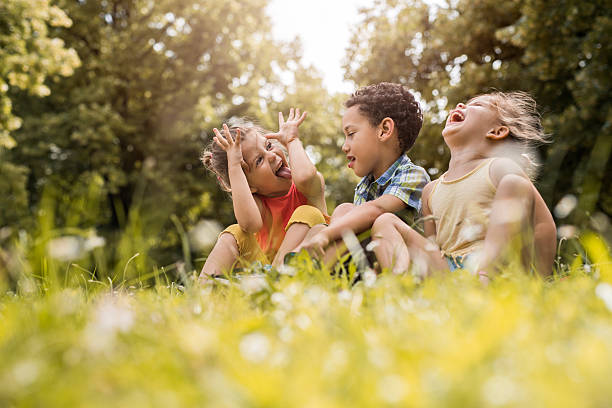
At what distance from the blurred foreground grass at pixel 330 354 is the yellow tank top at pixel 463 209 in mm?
1178

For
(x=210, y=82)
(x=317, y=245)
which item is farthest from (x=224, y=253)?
(x=210, y=82)

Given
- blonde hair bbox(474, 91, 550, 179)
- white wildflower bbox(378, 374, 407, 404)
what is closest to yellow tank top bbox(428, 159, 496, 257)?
blonde hair bbox(474, 91, 550, 179)

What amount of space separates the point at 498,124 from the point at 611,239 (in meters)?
1.00

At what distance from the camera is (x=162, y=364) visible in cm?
112

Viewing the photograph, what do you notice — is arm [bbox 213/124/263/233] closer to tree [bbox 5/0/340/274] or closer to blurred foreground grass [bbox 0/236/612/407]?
blurred foreground grass [bbox 0/236/612/407]

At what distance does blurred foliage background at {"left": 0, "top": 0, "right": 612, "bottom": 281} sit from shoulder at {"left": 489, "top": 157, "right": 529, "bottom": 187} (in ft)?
16.4

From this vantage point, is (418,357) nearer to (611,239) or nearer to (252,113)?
(611,239)

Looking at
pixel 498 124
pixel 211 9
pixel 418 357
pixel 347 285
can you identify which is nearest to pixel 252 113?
pixel 211 9

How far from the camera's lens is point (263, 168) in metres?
3.86

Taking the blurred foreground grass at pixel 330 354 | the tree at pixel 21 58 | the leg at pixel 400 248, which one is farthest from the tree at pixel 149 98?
the blurred foreground grass at pixel 330 354

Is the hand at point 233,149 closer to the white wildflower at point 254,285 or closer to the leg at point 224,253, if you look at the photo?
the leg at point 224,253

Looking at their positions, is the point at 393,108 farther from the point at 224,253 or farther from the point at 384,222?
the point at 224,253

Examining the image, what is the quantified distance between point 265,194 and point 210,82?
42.7 feet

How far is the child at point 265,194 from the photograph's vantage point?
350 centimetres
